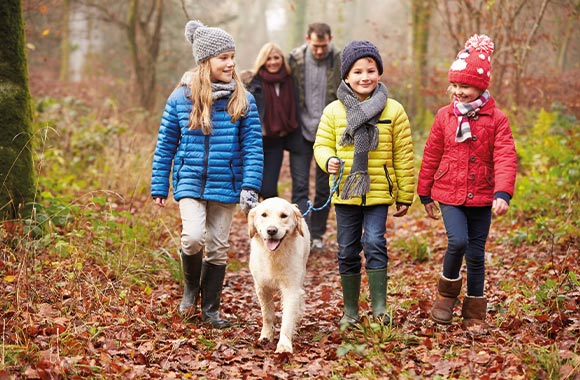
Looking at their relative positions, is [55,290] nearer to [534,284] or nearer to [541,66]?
[534,284]

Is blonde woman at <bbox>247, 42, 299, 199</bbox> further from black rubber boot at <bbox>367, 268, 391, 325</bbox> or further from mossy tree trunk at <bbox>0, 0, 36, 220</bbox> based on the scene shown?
black rubber boot at <bbox>367, 268, 391, 325</bbox>

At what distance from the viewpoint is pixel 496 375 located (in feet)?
12.4

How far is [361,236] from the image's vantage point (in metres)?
5.43

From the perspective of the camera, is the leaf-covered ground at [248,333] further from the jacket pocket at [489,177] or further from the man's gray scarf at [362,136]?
the man's gray scarf at [362,136]

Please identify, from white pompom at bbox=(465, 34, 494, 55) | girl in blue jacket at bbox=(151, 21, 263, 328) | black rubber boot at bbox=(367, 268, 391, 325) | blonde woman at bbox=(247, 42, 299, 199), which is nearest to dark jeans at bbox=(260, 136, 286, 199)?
blonde woman at bbox=(247, 42, 299, 199)

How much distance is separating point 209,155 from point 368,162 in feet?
4.35

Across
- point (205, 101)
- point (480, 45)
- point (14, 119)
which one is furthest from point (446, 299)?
point (14, 119)

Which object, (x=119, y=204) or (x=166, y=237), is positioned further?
(x=119, y=204)

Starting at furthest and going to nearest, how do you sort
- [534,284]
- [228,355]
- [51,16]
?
[51,16]
[534,284]
[228,355]

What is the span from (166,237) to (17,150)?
7.56 ft

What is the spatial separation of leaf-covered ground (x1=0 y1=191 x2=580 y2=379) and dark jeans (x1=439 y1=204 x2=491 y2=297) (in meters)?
0.38

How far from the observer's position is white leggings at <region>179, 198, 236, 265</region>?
5391 millimetres

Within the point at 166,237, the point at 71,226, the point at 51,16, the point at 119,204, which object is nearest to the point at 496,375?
the point at 71,226

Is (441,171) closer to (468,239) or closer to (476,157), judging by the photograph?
(476,157)
